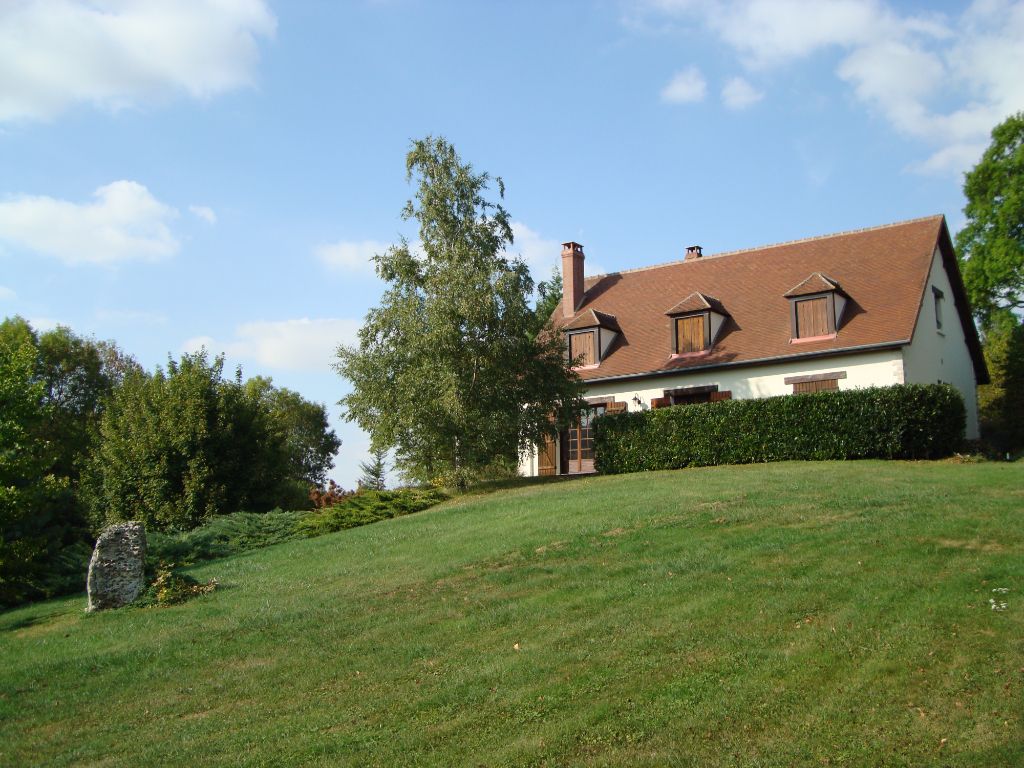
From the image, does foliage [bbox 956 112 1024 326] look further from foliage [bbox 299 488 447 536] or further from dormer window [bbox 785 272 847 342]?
foliage [bbox 299 488 447 536]

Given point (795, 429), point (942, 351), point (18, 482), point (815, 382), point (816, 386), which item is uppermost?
point (942, 351)

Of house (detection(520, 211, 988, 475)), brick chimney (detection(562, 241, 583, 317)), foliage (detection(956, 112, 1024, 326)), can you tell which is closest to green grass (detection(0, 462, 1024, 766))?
house (detection(520, 211, 988, 475))

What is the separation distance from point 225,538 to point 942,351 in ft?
76.1

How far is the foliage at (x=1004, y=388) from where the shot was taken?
32.2 meters

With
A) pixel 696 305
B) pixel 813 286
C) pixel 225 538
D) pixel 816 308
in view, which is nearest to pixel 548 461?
pixel 696 305

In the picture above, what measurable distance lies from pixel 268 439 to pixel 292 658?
1809 cm

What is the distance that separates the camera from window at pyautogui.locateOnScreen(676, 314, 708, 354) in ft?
99.3

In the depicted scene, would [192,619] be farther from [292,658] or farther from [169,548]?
[169,548]

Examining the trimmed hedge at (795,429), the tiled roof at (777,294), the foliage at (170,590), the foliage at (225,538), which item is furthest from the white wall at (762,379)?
the foliage at (170,590)

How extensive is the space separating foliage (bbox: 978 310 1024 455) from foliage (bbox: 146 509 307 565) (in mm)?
21730

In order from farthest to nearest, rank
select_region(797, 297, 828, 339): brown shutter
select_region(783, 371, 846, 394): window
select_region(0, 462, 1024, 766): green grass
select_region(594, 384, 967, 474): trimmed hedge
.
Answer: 1. select_region(797, 297, 828, 339): brown shutter
2. select_region(783, 371, 846, 394): window
3. select_region(594, 384, 967, 474): trimmed hedge
4. select_region(0, 462, 1024, 766): green grass

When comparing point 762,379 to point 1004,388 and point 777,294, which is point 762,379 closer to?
point 777,294

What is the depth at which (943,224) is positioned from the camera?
30.1 metres

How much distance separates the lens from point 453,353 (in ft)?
83.3
